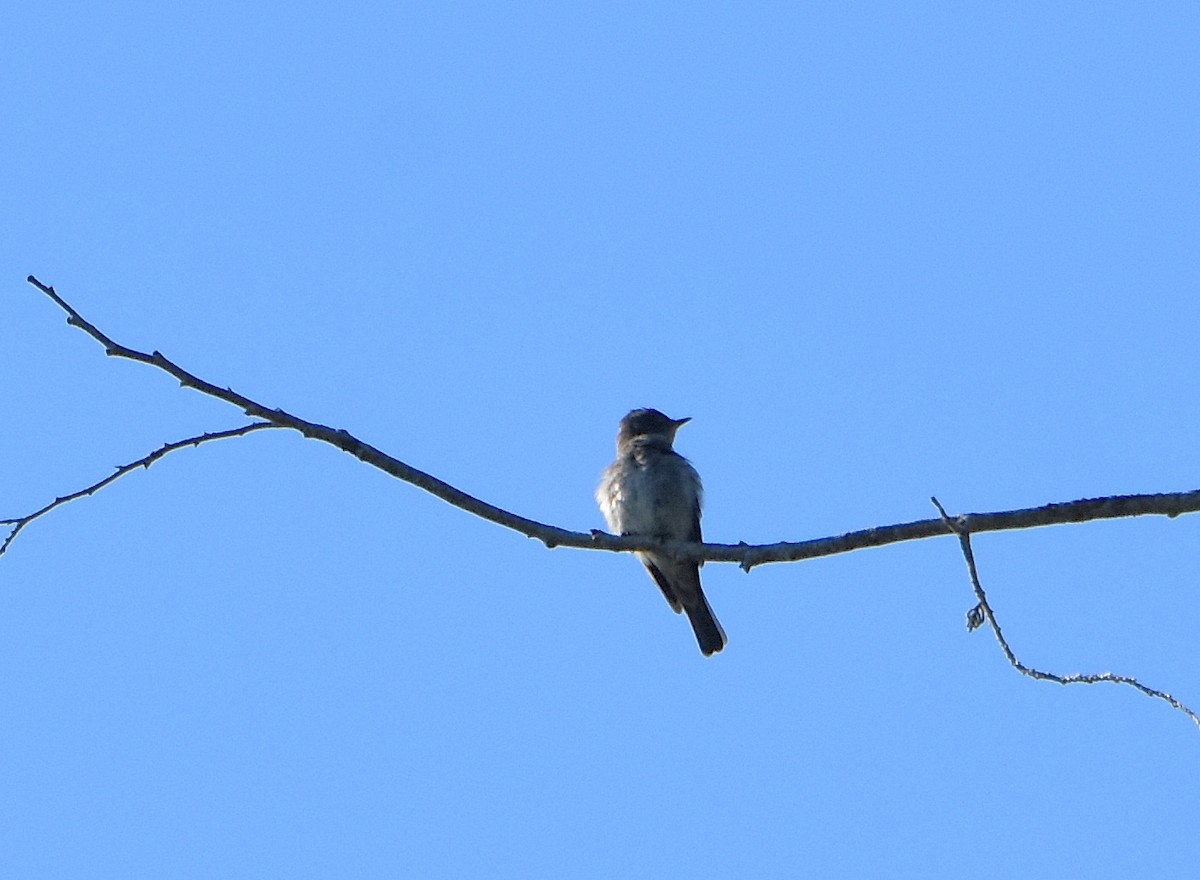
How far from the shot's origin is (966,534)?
5.33 metres

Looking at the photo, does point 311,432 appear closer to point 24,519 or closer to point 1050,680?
point 24,519

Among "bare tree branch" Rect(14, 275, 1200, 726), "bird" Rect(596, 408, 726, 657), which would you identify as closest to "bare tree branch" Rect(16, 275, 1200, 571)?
"bare tree branch" Rect(14, 275, 1200, 726)

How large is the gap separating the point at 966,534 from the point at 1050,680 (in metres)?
0.57

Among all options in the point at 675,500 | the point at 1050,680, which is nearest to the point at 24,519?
the point at 1050,680

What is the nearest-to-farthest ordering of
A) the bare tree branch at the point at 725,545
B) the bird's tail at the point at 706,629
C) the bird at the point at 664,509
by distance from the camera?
the bare tree branch at the point at 725,545 → the bird at the point at 664,509 → the bird's tail at the point at 706,629

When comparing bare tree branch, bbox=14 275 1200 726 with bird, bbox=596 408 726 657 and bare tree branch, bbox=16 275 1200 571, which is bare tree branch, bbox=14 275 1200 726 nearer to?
bare tree branch, bbox=16 275 1200 571

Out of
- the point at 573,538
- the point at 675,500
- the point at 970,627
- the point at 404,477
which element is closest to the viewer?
the point at 970,627

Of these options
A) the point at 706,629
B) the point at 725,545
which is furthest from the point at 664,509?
the point at 725,545

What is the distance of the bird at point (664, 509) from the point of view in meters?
10.7

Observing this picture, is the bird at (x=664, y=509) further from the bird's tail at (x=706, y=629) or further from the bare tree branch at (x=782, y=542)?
the bare tree branch at (x=782, y=542)

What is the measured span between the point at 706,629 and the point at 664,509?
1.04 metres

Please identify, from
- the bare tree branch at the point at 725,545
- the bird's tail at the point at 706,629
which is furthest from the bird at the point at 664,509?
the bare tree branch at the point at 725,545

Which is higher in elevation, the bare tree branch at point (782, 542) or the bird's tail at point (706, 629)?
the bird's tail at point (706, 629)

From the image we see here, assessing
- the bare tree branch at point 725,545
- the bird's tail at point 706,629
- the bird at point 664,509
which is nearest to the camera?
the bare tree branch at point 725,545
